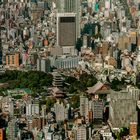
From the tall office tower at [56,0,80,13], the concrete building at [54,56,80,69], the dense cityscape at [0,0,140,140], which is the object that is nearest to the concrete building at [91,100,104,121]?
the dense cityscape at [0,0,140,140]

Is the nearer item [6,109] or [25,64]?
[6,109]

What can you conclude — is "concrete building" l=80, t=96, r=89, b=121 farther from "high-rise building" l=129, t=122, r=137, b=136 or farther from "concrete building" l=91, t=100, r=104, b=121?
"high-rise building" l=129, t=122, r=137, b=136

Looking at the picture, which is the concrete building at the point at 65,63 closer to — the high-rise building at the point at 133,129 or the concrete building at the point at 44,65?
the concrete building at the point at 44,65

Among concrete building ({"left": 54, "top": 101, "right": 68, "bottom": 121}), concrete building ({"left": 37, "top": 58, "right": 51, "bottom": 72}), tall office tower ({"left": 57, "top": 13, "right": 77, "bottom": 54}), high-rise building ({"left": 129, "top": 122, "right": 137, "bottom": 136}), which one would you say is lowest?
high-rise building ({"left": 129, "top": 122, "right": 137, "bottom": 136})

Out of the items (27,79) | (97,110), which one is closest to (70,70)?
(27,79)

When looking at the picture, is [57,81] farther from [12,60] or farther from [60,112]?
[12,60]

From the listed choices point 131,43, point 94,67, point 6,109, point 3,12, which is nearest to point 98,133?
point 6,109

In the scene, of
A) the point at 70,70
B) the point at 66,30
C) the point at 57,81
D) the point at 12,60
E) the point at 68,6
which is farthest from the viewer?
the point at 68,6

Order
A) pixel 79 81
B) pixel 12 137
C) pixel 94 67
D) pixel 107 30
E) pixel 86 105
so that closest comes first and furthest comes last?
pixel 12 137, pixel 86 105, pixel 79 81, pixel 94 67, pixel 107 30

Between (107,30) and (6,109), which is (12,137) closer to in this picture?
(6,109)
